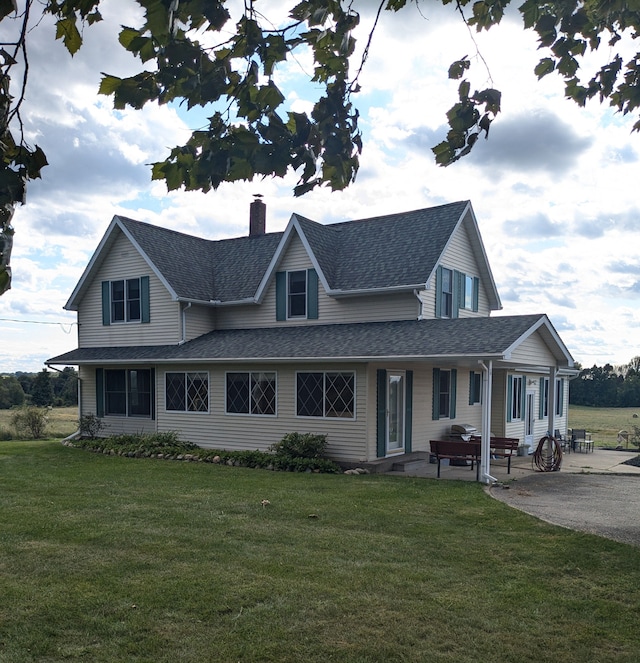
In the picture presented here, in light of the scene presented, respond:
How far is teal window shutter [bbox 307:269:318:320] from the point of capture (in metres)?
20.3

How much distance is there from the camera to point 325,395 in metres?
17.7

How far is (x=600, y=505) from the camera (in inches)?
485

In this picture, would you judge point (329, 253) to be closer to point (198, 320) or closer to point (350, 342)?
point (350, 342)

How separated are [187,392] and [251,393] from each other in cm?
278

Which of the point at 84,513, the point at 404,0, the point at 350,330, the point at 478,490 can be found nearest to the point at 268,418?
the point at 350,330

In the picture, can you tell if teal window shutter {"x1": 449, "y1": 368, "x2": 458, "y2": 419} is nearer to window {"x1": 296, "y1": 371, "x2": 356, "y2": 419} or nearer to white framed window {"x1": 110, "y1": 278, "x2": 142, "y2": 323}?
window {"x1": 296, "y1": 371, "x2": 356, "y2": 419}

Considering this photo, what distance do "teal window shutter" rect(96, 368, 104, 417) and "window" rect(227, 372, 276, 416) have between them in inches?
246

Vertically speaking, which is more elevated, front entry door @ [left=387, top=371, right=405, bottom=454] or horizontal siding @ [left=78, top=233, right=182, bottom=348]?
horizontal siding @ [left=78, top=233, right=182, bottom=348]

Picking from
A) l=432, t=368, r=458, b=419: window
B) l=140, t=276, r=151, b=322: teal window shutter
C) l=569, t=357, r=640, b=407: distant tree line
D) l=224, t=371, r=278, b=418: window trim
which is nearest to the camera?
l=224, t=371, r=278, b=418: window trim

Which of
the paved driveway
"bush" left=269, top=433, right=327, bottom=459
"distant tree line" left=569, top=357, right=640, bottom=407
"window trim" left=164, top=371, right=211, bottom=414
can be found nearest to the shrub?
"window trim" left=164, top=371, right=211, bottom=414

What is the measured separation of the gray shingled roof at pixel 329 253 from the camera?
1945 cm

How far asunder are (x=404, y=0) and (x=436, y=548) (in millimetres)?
6622

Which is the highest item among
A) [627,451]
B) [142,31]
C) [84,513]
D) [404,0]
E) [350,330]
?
[404,0]

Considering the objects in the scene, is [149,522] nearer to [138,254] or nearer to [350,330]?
[350,330]
